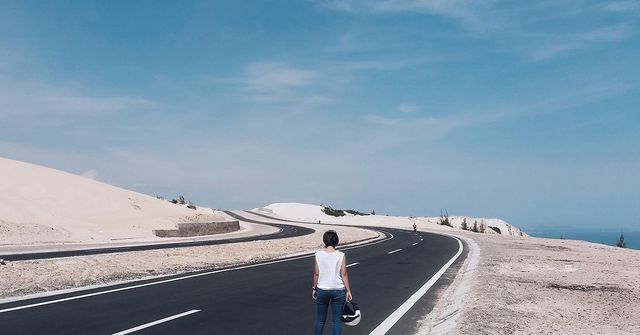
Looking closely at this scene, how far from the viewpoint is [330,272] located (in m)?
6.93

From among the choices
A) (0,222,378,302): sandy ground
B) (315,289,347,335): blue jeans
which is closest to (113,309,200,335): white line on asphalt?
(315,289,347,335): blue jeans

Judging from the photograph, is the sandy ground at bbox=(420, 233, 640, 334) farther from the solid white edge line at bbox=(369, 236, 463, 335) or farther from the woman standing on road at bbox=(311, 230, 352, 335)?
the woman standing on road at bbox=(311, 230, 352, 335)

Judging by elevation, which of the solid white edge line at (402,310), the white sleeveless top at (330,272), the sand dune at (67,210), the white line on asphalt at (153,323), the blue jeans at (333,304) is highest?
the sand dune at (67,210)

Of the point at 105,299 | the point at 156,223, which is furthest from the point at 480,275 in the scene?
the point at 156,223

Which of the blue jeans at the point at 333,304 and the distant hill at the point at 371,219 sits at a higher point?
the distant hill at the point at 371,219

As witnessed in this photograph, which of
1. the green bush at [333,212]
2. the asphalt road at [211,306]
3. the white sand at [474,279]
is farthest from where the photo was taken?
the green bush at [333,212]

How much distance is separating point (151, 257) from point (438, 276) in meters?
12.3

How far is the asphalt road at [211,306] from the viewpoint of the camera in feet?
29.9

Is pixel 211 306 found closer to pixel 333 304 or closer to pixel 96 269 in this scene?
pixel 333 304

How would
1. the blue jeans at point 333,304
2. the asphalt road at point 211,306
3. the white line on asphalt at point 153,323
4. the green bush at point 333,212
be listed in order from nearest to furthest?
1. the blue jeans at point 333,304
2. the white line on asphalt at point 153,323
3. the asphalt road at point 211,306
4. the green bush at point 333,212

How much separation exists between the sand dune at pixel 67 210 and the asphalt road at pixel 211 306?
2319 cm

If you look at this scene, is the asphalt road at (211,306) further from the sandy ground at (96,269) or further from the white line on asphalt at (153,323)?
the sandy ground at (96,269)

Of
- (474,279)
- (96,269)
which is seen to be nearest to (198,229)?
(96,269)

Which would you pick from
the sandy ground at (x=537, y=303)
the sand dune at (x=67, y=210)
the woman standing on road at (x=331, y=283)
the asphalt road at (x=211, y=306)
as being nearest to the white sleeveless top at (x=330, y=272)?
the woman standing on road at (x=331, y=283)
